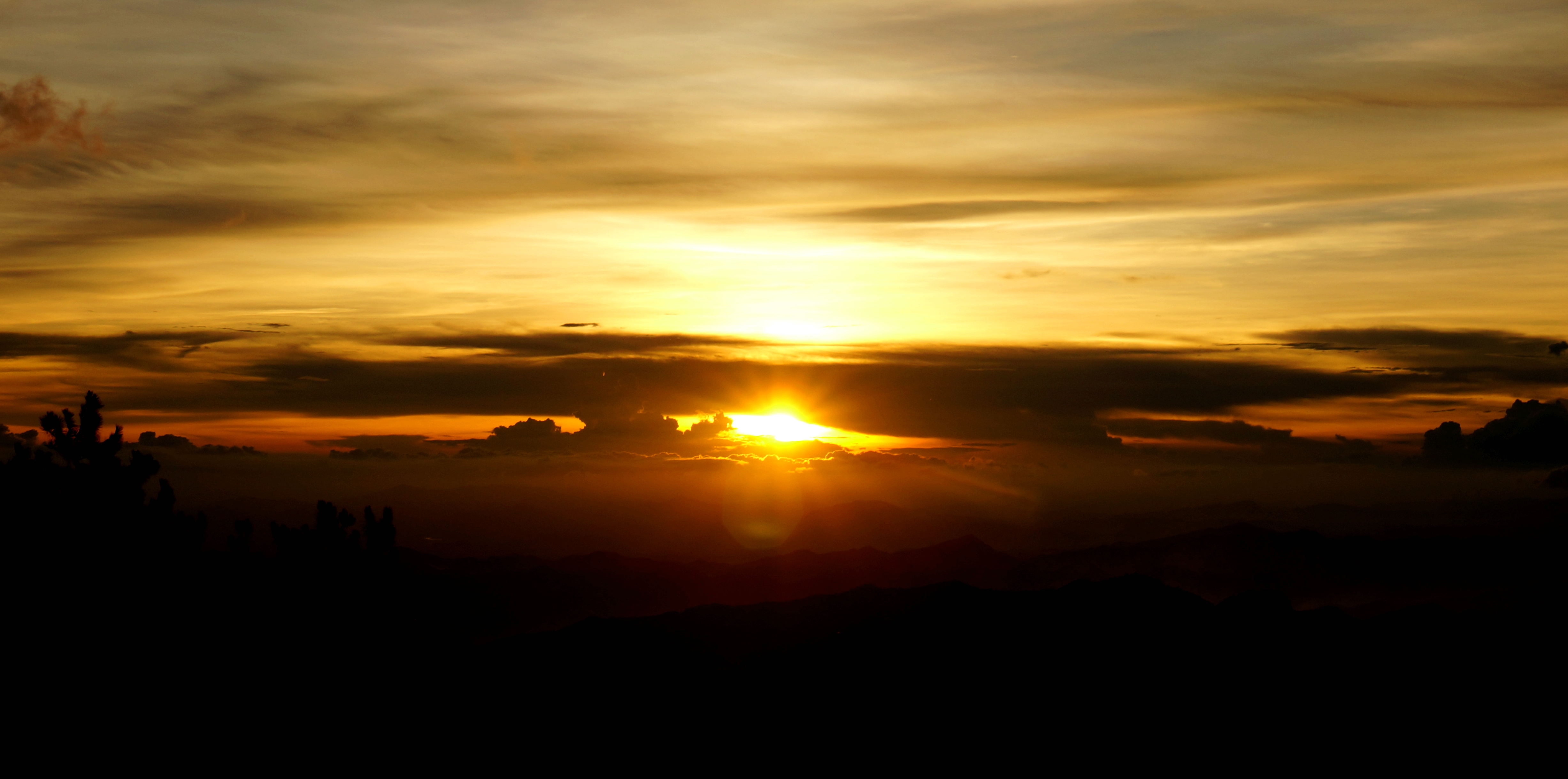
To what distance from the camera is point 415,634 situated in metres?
135

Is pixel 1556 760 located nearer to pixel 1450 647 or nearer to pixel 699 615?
pixel 1450 647

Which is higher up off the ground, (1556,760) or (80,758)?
(80,758)

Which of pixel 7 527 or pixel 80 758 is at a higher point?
pixel 7 527

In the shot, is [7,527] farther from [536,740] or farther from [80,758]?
[536,740]

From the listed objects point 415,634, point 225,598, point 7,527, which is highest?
point 7,527

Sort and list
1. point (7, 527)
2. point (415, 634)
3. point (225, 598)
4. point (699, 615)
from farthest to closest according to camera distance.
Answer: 1. point (699, 615)
2. point (415, 634)
3. point (225, 598)
4. point (7, 527)

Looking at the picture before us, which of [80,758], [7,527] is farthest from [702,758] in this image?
[7,527]

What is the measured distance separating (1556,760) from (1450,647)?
24.9m

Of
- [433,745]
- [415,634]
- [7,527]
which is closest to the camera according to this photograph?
[7,527]

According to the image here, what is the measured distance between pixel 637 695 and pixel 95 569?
218 feet

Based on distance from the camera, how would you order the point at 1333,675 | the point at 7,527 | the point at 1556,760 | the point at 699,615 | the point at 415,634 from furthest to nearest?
the point at 699,615, the point at 1333,675, the point at 415,634, the point at 1556,760, the point at 7,527

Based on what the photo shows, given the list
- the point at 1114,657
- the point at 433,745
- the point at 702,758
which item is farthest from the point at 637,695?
the point at 1114,657

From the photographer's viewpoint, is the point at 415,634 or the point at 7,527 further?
the point at 415,634

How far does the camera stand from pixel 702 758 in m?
127
